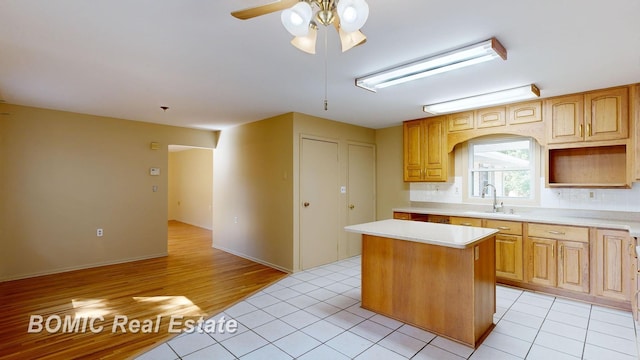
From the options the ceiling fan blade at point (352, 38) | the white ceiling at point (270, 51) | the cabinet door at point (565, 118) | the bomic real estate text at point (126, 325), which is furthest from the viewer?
the cabinet door at point (565, 118)

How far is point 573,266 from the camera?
334 cm

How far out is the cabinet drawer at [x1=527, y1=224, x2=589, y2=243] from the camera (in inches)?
129

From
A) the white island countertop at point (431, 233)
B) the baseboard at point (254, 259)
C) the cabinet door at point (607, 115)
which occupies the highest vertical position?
the cabinet door at point (607, 115)

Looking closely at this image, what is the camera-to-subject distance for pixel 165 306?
10.5 ft

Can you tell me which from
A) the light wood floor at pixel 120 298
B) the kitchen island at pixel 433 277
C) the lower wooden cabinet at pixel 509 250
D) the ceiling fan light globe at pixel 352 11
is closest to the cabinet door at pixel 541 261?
the lower wooden cabinet at pixel 509 250

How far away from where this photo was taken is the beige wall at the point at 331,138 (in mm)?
4418

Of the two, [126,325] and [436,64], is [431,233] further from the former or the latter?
[126,325]

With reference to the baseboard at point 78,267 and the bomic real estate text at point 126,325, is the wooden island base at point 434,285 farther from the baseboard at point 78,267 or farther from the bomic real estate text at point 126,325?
the baseboard at point 78,267

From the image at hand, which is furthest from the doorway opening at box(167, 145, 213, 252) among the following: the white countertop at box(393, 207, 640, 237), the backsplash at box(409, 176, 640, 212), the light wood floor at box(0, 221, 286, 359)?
the backsplash at box(409, 176, 640, 212)

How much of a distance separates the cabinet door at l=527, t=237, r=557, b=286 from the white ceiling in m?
1.75

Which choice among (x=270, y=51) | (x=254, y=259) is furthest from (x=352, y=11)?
(x=254, y=259)

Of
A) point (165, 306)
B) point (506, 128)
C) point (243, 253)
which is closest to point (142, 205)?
point (243, 253)

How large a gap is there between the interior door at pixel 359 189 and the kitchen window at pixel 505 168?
1.72 m

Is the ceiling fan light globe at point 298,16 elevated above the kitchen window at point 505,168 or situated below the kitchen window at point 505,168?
above
